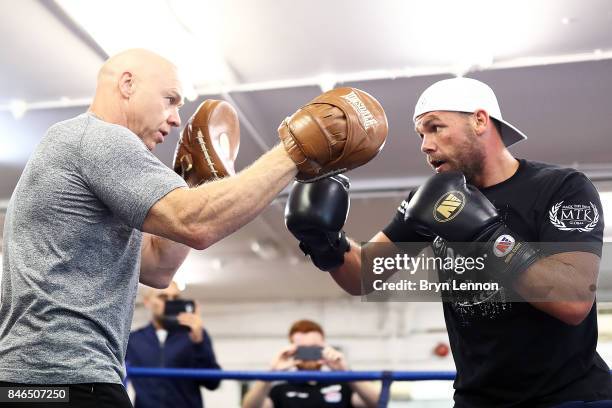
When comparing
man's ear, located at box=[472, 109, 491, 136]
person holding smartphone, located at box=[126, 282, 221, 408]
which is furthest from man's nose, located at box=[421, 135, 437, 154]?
person holding smartphone, located at box=[126, 282, 221, 408]

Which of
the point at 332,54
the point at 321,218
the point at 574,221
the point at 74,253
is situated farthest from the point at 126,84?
the point at 332,54

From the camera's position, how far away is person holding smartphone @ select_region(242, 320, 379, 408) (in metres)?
3.18

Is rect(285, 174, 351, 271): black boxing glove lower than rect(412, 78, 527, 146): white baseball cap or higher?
lower

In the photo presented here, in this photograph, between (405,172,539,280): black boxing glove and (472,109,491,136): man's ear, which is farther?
(472,109,491,136): man's ear

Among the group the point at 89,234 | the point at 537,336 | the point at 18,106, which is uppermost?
the point at 18,106

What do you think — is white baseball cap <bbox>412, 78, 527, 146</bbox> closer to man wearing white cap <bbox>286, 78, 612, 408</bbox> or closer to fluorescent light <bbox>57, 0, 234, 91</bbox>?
man wearing white cap <bbox>286, 78, 612, 408</bbox>

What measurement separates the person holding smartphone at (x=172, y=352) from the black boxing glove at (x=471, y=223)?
2.08m

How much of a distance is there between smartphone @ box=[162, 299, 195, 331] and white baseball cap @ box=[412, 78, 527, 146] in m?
2.22

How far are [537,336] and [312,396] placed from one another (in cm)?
171

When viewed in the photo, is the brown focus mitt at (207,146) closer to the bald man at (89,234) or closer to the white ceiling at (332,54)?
the bald man at (89,234)

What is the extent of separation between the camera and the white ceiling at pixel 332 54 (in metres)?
3.39

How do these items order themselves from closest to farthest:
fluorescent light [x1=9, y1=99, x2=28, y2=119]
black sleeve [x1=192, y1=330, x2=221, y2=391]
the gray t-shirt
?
the gray t-shirt < black sleeve [x1=192, y1=330, x2=221, y2=391] < fluorescent light [x1=9, y1=99, x2=28, y2=119]

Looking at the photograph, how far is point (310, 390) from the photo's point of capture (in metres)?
3.22

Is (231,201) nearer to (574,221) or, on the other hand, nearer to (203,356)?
(574,221)
